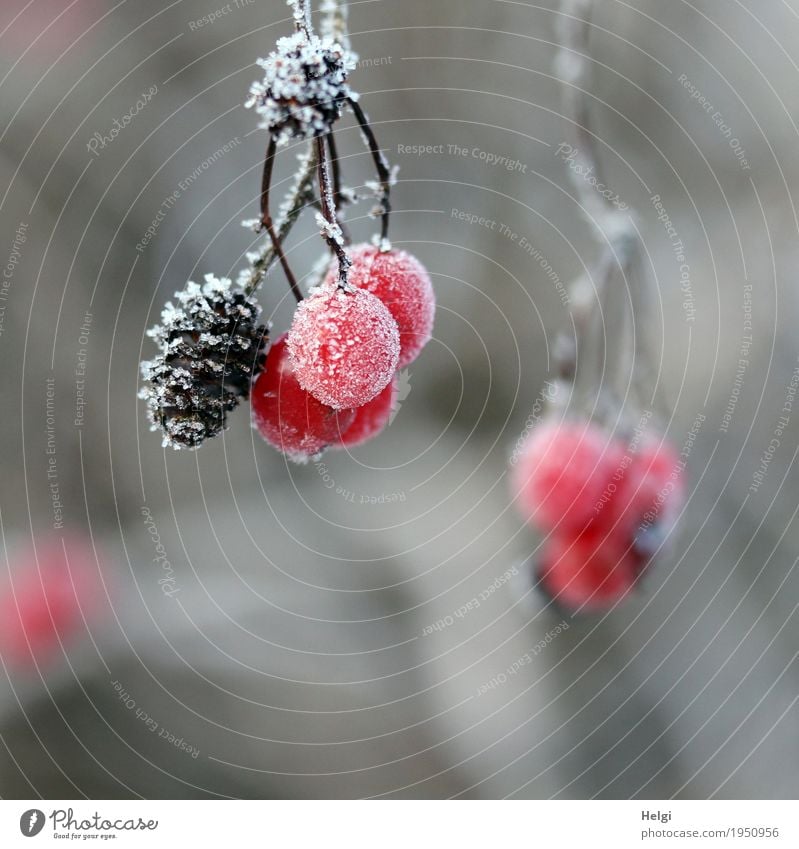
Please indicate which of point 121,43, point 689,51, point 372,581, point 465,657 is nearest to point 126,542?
A: point 372,581

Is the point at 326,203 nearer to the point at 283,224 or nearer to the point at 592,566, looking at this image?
the point at 283,224

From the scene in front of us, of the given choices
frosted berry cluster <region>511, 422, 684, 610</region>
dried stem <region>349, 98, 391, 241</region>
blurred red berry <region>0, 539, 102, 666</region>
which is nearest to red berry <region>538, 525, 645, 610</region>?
frosted berry cluster <region>511, 422, 684, 610</region>

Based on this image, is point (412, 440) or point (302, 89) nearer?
point (302, 89)

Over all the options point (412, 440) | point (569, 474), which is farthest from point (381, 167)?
point (412, 440)

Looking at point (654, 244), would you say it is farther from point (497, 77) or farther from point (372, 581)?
point (372, 581)

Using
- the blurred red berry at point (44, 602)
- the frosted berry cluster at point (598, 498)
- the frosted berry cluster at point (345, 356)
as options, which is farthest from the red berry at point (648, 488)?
the blurred red berry at point (44, 602)

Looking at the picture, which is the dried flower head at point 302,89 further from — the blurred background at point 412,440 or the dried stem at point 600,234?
the blurred background at point 412,440

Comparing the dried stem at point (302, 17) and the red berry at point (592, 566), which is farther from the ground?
the dried stem at point (302, 17)
